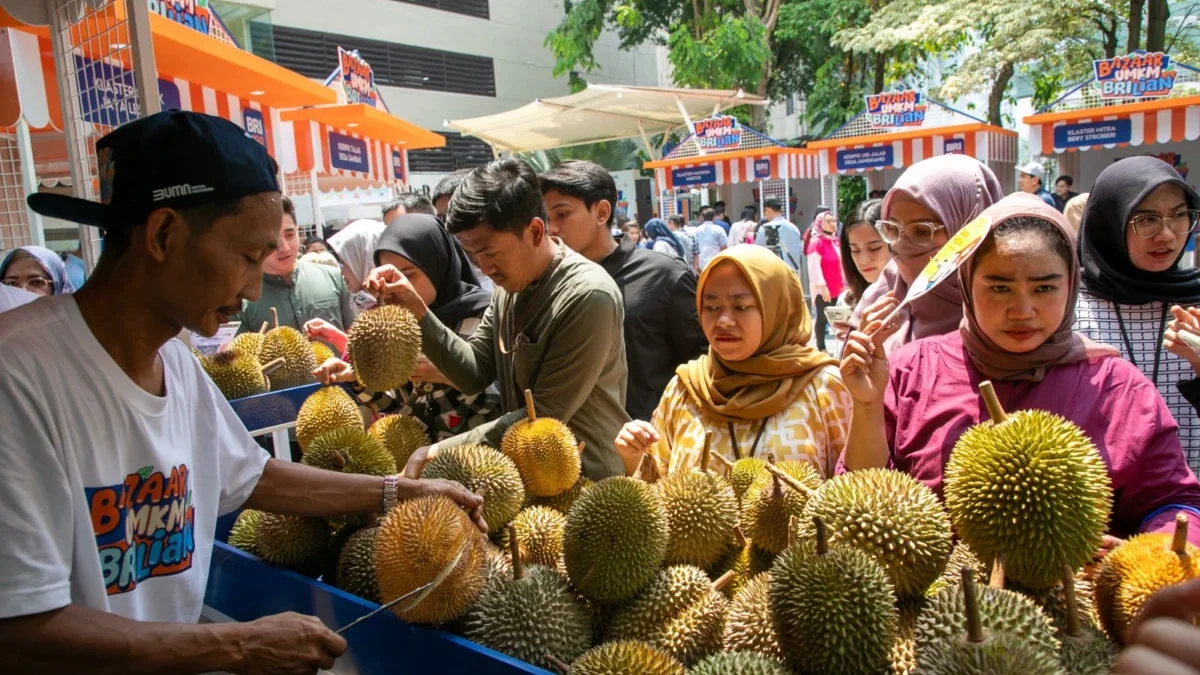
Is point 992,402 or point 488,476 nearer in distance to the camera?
point 992,402

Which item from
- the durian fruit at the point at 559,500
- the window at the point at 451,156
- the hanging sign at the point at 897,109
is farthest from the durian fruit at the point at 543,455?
the window at the point at 451,156

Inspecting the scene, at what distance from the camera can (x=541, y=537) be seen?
1843 mm

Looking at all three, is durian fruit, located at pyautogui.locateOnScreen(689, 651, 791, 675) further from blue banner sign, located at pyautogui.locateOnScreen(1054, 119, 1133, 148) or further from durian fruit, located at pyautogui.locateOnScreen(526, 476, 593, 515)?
blue banner sign, located at pyautogui.locateOnScreen(1054, 119, 1133, 148)

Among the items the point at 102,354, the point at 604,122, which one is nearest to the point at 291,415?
the point at 102,354

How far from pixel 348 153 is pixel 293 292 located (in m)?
6.53

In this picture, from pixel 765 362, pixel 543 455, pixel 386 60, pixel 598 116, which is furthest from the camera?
pixel 386 60

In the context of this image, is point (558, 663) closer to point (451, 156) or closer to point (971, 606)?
point (971, 606)

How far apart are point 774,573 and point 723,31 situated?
19.1 metres

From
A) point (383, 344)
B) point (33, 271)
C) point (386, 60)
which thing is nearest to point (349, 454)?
point (383, 344)

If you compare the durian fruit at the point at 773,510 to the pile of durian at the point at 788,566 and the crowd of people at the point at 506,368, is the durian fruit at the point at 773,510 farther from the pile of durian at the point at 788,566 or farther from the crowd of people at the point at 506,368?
the crowd of people at the point at 506,368

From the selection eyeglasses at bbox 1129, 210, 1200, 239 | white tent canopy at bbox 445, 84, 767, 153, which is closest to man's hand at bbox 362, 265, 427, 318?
eyeglasses at bbox 1129, 210, 1200, 239

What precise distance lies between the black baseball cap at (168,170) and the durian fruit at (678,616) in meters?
1.07

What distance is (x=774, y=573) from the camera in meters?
1.38

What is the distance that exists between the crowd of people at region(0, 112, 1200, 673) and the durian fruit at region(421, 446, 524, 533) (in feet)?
0.31
